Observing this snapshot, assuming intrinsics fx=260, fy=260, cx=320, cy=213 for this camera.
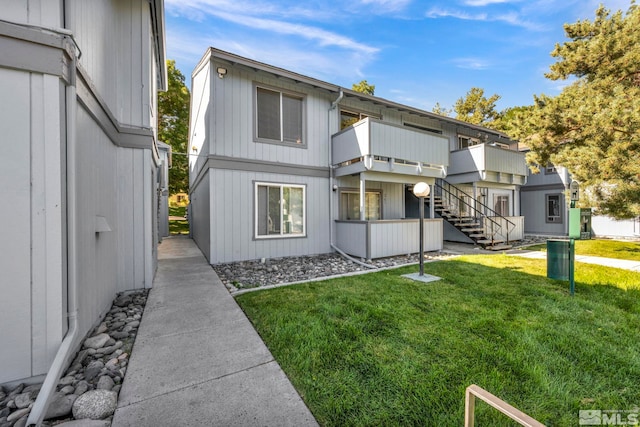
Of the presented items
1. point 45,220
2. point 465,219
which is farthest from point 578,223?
point 45,220

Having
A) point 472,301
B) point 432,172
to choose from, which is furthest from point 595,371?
point 432,172

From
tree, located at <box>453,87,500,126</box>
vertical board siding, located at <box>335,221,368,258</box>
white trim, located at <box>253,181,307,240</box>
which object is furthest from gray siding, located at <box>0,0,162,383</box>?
tree, located at <box>453,87,500,126</box>

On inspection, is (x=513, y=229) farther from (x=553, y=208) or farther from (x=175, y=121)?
(x=175, y=121)

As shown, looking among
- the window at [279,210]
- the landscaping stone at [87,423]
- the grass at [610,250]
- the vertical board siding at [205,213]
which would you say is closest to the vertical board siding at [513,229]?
→ the grass at [610,250]

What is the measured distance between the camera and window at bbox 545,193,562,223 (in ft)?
46.6

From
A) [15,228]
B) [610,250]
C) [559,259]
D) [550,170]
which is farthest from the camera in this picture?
[550,170]

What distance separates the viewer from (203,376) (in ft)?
7.96

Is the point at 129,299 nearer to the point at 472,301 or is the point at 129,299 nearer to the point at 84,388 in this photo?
the point at 84,388

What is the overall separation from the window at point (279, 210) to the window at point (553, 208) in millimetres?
14703

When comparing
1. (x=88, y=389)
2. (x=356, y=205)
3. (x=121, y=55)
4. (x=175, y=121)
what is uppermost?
(x=175, y=121)

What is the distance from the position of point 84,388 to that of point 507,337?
14.1ft

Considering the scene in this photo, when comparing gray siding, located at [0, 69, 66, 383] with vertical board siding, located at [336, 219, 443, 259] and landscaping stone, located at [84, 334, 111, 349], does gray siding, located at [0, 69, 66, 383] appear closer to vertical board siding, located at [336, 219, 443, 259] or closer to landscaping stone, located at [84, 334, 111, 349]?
landscaping stone, located at [84, 334, 111, 349]

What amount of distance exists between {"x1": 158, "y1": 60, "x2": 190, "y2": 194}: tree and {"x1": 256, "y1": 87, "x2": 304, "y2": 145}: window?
15.1 metres

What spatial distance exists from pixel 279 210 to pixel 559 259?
655cm
